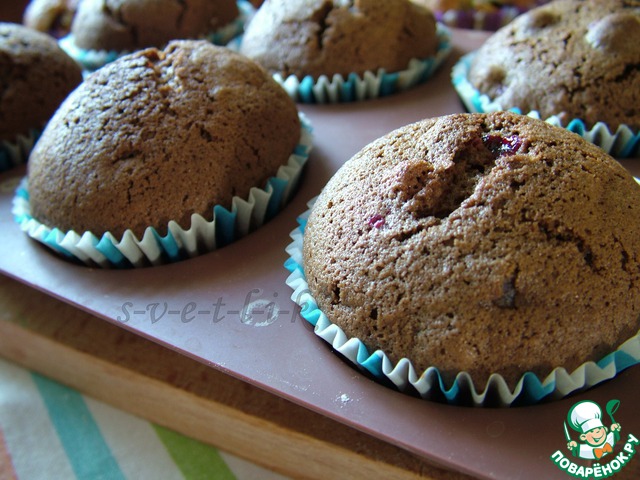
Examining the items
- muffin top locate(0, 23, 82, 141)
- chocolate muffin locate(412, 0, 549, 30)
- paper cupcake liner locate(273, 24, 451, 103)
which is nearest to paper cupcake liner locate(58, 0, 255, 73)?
muffin top locate(0, 23, 82, 141)

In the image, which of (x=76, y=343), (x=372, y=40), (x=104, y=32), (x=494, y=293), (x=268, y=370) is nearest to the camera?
(x=494, y=293)

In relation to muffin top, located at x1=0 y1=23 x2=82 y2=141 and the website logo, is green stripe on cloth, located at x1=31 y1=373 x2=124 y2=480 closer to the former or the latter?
muffin top, located at x1=0 y1=23 x2=82 y2=141

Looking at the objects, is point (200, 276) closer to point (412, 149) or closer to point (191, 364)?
point (191, 364)

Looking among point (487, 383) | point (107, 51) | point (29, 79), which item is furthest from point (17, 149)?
point (487, 383)

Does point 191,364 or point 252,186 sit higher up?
point 252,186

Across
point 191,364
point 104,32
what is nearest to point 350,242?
point 191,364

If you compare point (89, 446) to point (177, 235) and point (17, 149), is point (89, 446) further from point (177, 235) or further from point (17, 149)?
point (17, 149)

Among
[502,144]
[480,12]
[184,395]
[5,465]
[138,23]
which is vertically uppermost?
[502,144]
